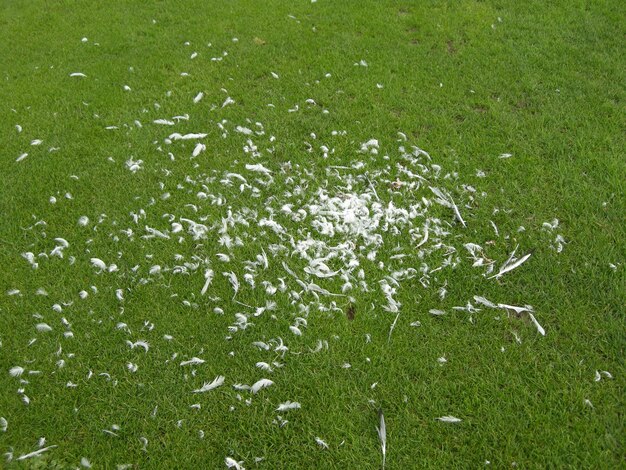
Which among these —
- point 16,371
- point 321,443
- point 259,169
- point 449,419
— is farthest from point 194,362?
point 259,169

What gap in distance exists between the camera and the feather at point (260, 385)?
284 centimetres

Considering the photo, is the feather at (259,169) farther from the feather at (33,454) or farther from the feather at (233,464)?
the feather at (33,454)

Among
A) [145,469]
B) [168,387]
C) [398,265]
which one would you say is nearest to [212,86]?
[398,265]

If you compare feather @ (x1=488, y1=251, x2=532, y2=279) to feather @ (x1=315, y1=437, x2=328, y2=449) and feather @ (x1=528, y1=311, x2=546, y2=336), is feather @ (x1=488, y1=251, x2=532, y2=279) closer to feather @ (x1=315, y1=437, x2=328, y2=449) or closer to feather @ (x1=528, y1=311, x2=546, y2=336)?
feather @ (x1=528, y1=311, x2=546, y2=336)

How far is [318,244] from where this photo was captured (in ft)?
11.5

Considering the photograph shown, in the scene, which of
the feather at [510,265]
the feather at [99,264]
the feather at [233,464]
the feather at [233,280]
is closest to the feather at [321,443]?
the feather at [233,464]

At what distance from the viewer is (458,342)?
302cm

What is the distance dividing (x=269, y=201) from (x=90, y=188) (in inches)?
55.7

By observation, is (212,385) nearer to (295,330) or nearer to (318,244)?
(295,330)

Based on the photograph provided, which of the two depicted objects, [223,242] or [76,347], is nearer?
[76,347]

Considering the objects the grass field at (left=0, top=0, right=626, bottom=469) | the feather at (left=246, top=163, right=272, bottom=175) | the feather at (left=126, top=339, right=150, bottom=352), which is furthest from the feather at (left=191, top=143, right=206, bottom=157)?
the feather at (left=126, top=339, right=150, bottom=352)

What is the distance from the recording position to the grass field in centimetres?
271

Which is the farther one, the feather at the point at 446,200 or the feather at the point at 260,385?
the feather at the point at 446,200

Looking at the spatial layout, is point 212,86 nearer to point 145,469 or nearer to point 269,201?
point 269,201
